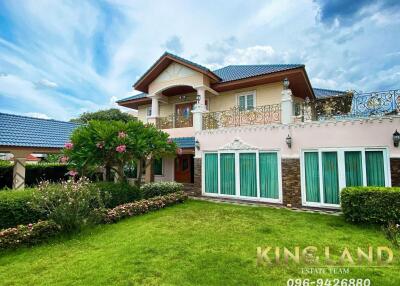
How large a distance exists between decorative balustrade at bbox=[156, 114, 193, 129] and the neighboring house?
0.08m

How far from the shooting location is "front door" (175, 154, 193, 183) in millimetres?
20172

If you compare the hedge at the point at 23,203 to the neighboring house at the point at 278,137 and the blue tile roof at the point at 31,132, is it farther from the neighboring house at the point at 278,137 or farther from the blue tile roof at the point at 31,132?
the blue tile roof at the point at 31,132

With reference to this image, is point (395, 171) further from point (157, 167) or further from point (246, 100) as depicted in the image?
point (157, 167)

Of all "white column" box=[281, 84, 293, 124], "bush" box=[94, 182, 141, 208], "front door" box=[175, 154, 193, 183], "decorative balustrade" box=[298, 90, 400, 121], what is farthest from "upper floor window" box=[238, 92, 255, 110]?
"bush" box=[94, 182, 141, 208]

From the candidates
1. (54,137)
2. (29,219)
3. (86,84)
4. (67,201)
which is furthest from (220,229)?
(86,84)

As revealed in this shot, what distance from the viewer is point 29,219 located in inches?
332

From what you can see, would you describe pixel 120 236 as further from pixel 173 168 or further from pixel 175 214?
pixel 173 168

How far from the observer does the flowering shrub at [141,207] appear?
9898mm

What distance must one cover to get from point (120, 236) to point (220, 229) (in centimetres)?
343

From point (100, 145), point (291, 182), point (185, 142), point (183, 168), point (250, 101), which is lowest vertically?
point (291, 182)

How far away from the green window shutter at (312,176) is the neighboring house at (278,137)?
4cm

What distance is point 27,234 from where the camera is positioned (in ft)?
24.2

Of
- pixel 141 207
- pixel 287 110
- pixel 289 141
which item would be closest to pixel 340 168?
pixel 289 141

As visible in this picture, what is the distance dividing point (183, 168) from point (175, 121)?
13.8 ft
